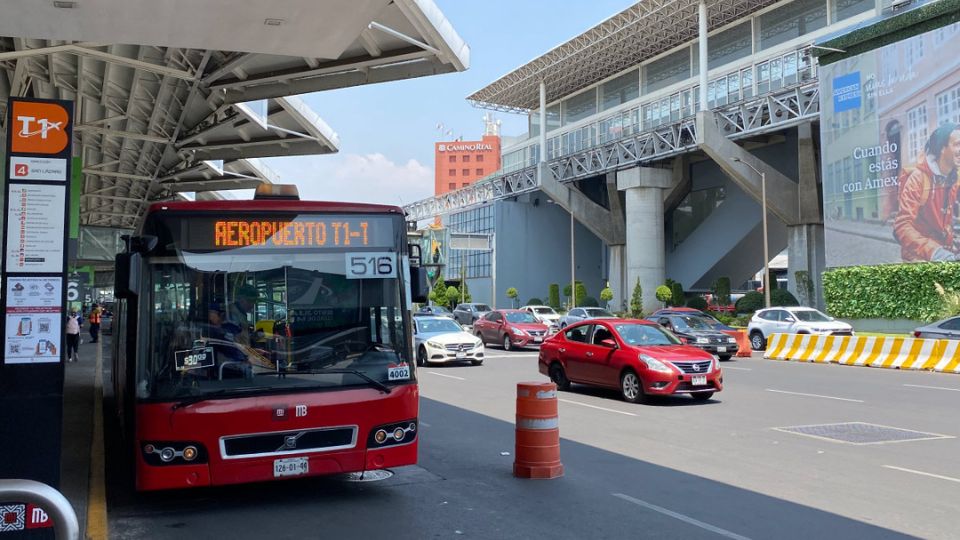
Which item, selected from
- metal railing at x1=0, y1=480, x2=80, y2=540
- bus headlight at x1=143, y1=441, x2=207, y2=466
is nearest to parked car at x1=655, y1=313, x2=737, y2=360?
bus headlight at x1=143, y1=441, x2=207, y2=466

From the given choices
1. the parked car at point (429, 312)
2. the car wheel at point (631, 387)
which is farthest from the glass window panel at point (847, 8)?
the car wheel at point (631, 387)

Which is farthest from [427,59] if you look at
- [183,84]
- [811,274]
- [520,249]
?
[520,249]

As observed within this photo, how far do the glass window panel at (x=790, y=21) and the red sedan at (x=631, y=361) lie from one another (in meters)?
33.2

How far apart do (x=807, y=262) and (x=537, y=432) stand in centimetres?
3858

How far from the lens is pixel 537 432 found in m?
8.54

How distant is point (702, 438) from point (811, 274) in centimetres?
3511

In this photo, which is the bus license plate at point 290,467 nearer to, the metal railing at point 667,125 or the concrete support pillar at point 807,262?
the metal railing at point 667,125

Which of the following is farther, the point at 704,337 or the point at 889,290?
the point at 889,290

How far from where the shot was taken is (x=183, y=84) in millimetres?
17266

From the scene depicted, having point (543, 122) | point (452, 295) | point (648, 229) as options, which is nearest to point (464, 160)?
point (452, 295)

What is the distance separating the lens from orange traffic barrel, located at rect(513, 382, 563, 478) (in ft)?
27.6

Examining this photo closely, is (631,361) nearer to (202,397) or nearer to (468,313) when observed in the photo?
(202,397)

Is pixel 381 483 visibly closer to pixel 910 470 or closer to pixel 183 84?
pixel 910 470

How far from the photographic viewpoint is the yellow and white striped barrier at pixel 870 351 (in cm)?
2128
